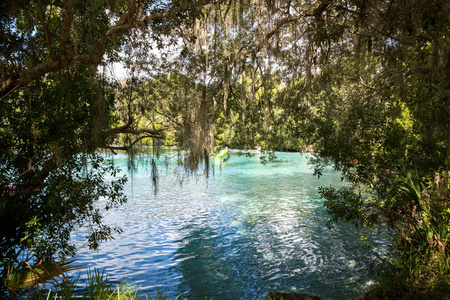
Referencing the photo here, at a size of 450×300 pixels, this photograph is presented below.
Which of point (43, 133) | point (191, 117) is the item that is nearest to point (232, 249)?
point (191, 117)

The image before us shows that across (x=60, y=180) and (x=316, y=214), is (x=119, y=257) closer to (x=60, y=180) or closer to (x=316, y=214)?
(x=60, y=180)

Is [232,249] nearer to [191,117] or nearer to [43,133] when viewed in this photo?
[191,117]

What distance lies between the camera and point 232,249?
21.8ft

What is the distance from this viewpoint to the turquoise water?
16.1ft

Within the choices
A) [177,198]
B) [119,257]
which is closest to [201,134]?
[119,257]

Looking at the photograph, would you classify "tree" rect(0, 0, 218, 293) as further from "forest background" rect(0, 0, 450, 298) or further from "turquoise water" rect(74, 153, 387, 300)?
"turquoise water" rect(74, 153, 387, 300)

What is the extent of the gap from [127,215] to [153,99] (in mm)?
4818

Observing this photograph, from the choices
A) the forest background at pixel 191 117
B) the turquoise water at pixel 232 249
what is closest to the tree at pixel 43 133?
the forest background at pixel 191 117

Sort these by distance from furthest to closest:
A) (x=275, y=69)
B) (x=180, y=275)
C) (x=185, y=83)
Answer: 1. (x=275, y=69)
2. (x=185, y=83)
3. (x=180, y=275)

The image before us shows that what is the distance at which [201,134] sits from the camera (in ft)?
17.9

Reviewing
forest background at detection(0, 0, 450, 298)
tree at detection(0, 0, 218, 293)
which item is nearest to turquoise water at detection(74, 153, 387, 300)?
forest background at detection(0, 0, 450, 298)

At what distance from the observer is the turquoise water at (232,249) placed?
4.90 metres

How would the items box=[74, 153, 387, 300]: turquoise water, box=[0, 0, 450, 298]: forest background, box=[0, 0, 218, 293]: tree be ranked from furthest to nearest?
box=[74, 153, 387, 300]: turquoise water, box=[0, 0, 218, 293]: tree, box=[0, 0, 450, 298]: forest background

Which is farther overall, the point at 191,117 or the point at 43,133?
the point at 191,117
